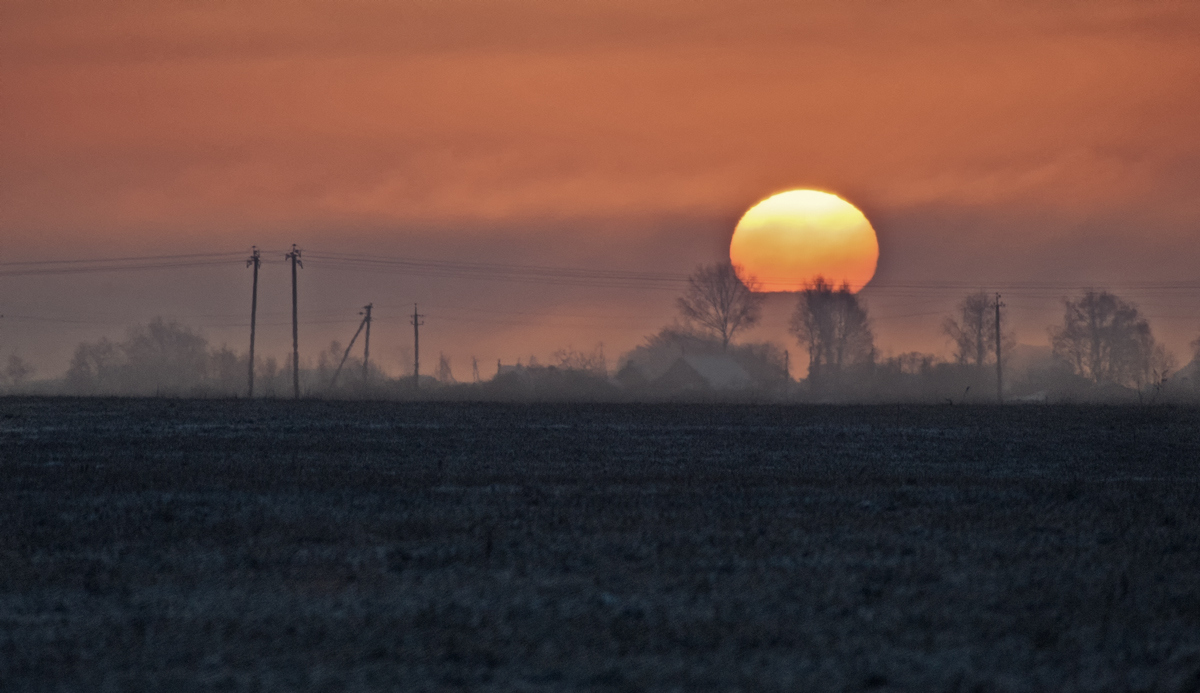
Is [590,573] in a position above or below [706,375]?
below

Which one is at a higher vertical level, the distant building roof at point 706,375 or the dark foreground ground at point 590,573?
the distant building roof at point 706,375

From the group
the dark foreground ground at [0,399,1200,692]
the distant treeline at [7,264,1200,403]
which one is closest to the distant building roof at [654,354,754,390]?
→ the distant treeline at [7,264,1200,403]

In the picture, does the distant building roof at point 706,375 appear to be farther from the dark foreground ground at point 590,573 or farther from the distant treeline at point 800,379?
the dark foreground ground at point 590,573

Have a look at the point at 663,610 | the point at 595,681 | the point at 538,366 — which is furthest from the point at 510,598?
the point at 538,366

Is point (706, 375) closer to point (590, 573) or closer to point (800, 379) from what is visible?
point (800, 379)

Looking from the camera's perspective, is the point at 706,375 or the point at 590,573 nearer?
the point at 590,573

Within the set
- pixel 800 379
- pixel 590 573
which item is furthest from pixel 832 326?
pixel 590 573

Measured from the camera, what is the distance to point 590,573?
11.4 metres

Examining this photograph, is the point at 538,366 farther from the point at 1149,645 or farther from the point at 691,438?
the point at 1149,645

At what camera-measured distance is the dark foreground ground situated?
813cm

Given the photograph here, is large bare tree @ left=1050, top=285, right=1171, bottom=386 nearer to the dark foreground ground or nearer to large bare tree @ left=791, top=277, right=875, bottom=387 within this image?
large bare tree @ left=791, top=277, right=875, bottom=387

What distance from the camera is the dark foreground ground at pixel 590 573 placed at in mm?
8133

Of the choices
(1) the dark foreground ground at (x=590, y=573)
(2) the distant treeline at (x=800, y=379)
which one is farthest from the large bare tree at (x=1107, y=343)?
(1) the dark foreground ground at (x=590, y=573)

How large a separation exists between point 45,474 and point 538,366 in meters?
92.8
